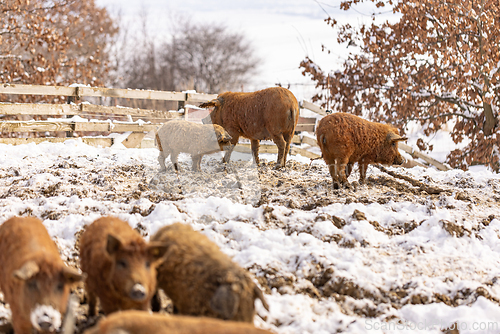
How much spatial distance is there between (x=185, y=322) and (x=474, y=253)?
3325 millimetres

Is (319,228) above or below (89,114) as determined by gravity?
below

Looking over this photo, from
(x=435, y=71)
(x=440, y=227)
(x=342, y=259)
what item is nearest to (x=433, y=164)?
(x=435, y=71)

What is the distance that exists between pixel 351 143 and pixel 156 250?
3978 millimetres


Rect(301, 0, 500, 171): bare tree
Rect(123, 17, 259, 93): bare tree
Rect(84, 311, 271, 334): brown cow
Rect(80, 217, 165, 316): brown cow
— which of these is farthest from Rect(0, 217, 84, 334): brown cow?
Rect(123, 17, 259, 93): bare tree

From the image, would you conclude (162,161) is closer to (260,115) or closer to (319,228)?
(260,115)

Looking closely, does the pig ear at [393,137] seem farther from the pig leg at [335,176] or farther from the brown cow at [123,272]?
the brown cow at [123,272]

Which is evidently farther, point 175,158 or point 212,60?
point 212,60

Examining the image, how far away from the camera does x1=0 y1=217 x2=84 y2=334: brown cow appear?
7.53 feet

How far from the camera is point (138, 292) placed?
7.75ft

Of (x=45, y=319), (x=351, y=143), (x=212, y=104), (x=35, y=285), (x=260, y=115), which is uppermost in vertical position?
(x=212, y=104)

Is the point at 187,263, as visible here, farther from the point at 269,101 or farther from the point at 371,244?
the point at 269,101

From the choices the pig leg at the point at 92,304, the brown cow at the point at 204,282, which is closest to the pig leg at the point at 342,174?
the brown cow at the point at 204,282

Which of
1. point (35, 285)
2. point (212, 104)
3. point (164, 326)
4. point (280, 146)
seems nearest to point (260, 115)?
point (280, 146)

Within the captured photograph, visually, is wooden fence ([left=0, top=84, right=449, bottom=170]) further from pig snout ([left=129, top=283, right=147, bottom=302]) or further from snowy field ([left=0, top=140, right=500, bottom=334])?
pig snout ([left=129, top=283, right=147, bottom=302])
